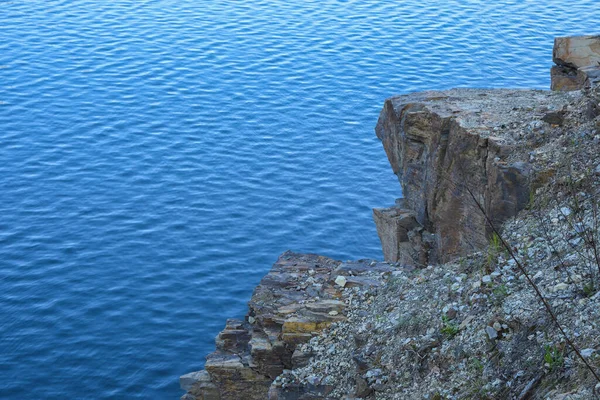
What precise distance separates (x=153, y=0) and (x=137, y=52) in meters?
14.7

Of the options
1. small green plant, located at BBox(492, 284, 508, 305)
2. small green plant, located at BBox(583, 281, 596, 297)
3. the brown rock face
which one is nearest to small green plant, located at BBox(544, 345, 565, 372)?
small green plant, located at BBox(583, 281, 596, 297)

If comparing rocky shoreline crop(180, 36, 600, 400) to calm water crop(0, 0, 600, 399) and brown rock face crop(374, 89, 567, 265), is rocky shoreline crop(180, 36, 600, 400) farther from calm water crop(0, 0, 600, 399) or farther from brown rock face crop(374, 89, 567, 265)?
calm water crop(0, 0, 600, 399)

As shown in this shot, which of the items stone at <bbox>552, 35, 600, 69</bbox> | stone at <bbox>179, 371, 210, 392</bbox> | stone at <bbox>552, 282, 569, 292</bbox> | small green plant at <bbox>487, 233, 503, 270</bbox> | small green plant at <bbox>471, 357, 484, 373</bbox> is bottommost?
stone at <bbox>179, 371, 210, 392</bbox>

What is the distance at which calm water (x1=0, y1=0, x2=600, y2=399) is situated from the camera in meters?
29.5

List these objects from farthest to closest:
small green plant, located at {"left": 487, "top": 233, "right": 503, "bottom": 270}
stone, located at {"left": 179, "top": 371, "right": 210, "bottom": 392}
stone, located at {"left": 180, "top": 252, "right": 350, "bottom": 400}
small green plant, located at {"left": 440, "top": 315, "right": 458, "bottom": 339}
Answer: stone, located at {"left": 179, "top": 371, "right": 210, "bottom": 392} < stone, located at {"left": 180, "top": 252, "right": 350, "bottom": 400} < small green plant, located at {"left": 487, "top": 233, "right": 503, "bottom": 270} < small green plant, located at {"left": 440, "top": 315, "right": 458, "bottom": 339}

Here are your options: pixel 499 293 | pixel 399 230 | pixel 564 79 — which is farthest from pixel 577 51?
pixel 499 293

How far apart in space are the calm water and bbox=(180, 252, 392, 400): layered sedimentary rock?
226 inches

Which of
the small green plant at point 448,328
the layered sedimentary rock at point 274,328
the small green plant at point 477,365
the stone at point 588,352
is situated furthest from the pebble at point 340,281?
the stone at point 588,352

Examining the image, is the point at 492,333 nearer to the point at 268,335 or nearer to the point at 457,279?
the point at 457,279

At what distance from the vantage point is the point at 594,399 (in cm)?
996

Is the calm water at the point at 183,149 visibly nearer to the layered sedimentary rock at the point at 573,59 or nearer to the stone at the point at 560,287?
the layered sedimentary rock at the point at 573,59

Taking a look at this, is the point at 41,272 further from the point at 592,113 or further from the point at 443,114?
the point at 592,113

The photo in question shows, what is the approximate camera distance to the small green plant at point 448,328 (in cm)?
1430

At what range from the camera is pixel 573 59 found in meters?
23.9
